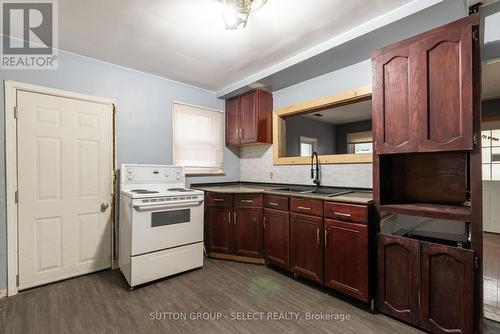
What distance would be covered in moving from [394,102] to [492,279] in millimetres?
2273

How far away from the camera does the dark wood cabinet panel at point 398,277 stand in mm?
1721

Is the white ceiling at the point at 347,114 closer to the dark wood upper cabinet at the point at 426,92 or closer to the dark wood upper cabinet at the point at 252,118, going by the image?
the dark wood upper cabinet at the point at 252,118

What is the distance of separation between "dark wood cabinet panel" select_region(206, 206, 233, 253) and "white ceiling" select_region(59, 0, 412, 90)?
72.9 inches

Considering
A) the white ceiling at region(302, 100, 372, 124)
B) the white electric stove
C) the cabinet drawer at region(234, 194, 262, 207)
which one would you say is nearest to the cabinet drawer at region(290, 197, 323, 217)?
the cabinet drawer at region(234, 194, 262, 207)

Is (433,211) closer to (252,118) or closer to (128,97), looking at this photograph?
(252,118)

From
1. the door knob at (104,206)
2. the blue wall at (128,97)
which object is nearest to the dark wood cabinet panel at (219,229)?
the blue wall at (128,97)

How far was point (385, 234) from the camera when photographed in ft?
6.17

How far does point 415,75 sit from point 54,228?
3.62 metres

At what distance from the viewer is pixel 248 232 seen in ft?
9.48

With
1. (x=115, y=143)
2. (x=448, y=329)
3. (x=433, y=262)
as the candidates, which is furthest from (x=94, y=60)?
(x=448, y=329)

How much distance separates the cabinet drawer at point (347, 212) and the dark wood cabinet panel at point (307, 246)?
141 mm

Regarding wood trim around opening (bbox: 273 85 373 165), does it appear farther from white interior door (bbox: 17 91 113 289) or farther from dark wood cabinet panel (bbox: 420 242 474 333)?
white interior door (bbox: 17 91 113 289)

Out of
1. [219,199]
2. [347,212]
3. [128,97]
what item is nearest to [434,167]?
[347,212]

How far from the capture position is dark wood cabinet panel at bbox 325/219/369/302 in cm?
194
